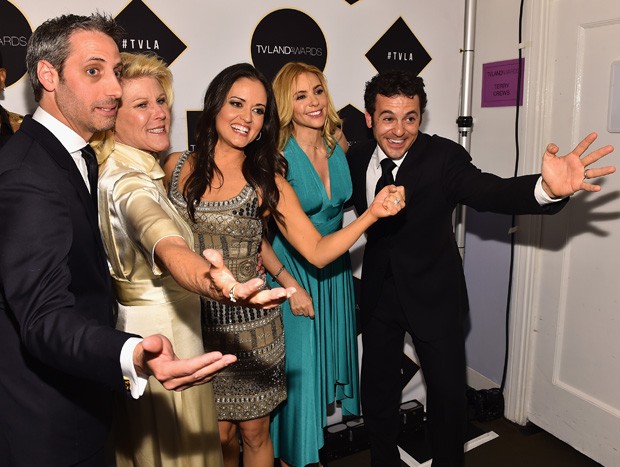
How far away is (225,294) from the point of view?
958mm

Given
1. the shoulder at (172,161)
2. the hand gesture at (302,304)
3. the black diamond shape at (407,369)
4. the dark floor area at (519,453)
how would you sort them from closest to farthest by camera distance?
the shoulder at (172,161)
the hand gesture at (302,304)
the dark floor area at (519,453)
the black diamond shape at (407,369)

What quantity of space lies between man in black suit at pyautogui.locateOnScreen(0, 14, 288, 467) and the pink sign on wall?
1.97 meters

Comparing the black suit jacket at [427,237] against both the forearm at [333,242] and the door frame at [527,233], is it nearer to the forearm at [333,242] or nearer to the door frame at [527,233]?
the forearm at [333,242]

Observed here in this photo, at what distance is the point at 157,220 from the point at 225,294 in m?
0.35

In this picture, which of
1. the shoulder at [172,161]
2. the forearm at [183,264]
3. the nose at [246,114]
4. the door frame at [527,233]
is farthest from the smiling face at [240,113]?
the door frame at [527,233]

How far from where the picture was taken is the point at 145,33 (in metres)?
2.13

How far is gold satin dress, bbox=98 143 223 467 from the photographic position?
56.4 inches

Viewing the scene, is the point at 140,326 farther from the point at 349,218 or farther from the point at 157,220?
the point at 349,218

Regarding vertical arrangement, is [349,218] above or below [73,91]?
below

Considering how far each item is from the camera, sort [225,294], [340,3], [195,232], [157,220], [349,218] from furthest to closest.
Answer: [349,218]
[340,3]
[195,232]
[157,220]
[225,294]

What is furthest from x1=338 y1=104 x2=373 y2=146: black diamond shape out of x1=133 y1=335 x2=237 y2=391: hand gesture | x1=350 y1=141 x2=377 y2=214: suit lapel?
x1=133 y1=335 x2=237 y2=391: hand gesture

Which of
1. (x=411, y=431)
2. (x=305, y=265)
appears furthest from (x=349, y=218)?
(x=411, y=431)

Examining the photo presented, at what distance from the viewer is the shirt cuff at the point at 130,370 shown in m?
0.95

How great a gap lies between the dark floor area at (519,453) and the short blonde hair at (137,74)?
5.93 feet
